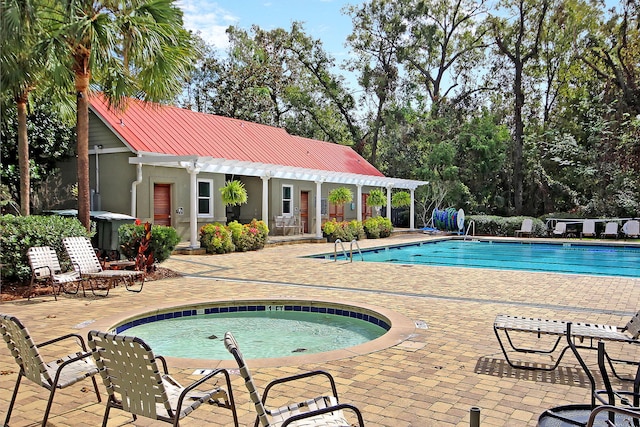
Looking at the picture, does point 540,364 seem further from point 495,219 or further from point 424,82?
point 424,82

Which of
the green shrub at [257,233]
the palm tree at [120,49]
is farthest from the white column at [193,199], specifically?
the palm tree at [120,49]

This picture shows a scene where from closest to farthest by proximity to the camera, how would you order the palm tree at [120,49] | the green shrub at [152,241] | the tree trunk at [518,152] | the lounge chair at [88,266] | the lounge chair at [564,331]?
the lounge chair at [564,331] → the lounge chair at [88,266] → the palm tree at [120,49] → the green shrub at [152,241] → the tree trunk at [518,152]

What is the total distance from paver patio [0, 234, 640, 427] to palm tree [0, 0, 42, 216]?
13.8ft

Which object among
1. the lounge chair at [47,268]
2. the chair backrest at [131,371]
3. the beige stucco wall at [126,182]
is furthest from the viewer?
the beige stucco wall at [126,182]

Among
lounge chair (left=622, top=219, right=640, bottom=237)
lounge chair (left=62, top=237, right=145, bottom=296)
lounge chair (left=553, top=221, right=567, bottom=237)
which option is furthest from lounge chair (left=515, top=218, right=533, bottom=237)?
lounge chair (left=62, top=237, right=145, bottom=296)

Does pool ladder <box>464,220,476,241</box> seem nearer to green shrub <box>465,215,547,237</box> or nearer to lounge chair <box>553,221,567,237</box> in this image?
green shrub <box>465,215,547,237</box>

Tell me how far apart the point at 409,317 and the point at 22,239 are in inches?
258

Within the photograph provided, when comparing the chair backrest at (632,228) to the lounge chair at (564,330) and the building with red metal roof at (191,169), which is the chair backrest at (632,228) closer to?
the building with red metal roof at (191,169)

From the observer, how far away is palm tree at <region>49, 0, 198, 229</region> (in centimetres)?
991

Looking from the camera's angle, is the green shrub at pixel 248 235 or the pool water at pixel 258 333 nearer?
the pool water at pixel 258 333

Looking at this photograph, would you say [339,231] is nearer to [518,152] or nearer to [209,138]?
[209,138]

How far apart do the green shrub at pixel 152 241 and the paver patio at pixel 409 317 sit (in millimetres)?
739

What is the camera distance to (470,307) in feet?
25.7

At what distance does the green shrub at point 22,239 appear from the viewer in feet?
29.2
